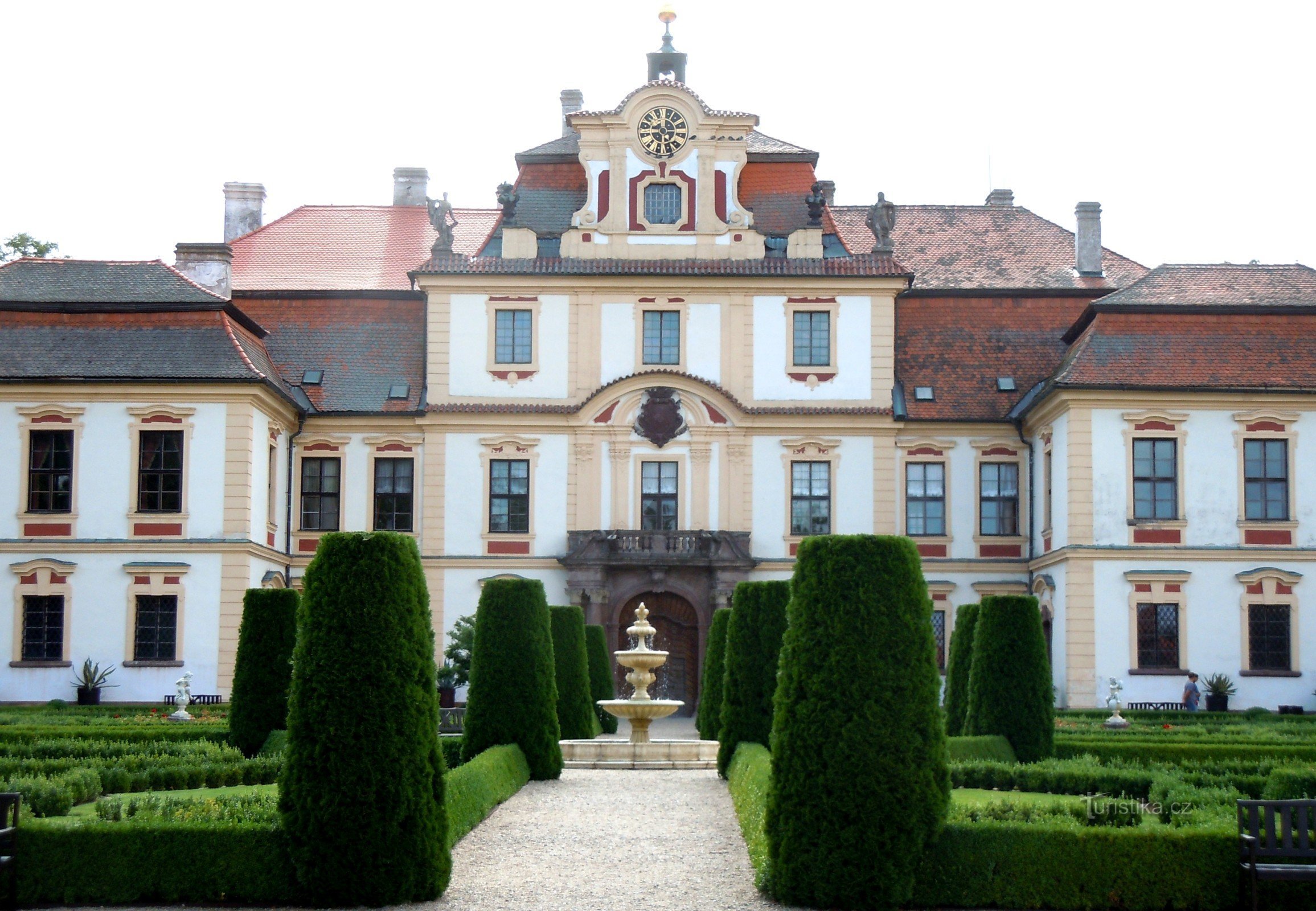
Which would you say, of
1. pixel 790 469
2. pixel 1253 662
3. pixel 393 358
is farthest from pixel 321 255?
pixel 1253 662

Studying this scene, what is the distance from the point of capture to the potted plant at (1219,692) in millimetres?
31453

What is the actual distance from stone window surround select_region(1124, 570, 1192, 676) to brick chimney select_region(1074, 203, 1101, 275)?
9028mm

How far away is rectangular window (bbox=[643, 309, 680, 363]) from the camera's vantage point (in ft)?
117

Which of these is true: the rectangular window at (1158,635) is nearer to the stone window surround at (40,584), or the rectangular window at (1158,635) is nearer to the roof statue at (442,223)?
the roof statue at (442,223)

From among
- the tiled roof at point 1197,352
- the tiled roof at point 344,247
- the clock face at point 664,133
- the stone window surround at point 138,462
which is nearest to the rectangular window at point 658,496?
the clock face at point 664,133

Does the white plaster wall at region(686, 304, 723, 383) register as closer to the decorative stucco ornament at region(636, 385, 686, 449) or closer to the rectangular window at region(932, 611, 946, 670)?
the decorative stucco ornament at region(636, 385, 686, 449)

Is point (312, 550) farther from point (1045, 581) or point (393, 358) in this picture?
point (1045, 581)

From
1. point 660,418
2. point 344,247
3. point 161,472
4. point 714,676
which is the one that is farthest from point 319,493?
point 714,676

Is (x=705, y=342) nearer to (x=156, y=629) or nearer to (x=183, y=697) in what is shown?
(x=156, y=629)

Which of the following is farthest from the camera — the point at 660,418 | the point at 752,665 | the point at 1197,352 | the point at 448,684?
the point at 660,418

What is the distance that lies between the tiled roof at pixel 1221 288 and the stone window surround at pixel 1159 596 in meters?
5.46

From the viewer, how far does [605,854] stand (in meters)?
13.9

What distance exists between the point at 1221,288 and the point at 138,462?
2260 centimetres

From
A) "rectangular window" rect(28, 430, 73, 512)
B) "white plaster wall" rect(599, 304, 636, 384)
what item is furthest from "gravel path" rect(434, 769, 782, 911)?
"white plaster wall" rect(599, 304, 636, 384)
